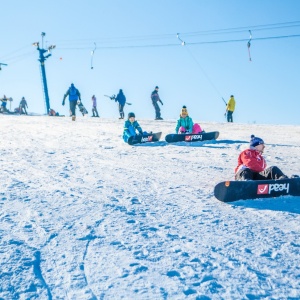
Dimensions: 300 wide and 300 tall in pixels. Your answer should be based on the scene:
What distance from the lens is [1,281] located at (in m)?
2.54

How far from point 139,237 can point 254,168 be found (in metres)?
2.63

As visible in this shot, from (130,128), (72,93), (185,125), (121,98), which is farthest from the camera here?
(121,98)

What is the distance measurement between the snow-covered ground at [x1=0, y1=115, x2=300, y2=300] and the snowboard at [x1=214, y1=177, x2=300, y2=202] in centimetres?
10

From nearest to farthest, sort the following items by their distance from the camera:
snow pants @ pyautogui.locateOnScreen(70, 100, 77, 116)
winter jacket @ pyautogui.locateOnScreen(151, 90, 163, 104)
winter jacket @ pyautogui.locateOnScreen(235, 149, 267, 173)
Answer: winter jacket @ pyautogui.locateOnScreen(235, 149, 267, 173)
snow pants @ pyautogui.locateOnScreen(70, 100, 77, 116)
winter jacket @ pyautogui.locateOnScreen(151, 90, 163, 104)

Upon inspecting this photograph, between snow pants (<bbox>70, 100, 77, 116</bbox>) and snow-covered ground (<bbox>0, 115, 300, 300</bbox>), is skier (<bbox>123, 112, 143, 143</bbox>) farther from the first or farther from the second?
snow pants (<bbox>70, 100, 77, 116</bbox>)

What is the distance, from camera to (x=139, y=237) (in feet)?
10.9

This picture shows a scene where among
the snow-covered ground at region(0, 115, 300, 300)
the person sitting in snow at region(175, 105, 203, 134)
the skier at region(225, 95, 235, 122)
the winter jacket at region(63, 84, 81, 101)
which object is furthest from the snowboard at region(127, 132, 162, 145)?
the skier at region(225, 95, 235, 122)

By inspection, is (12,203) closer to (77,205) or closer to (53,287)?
(77,205)


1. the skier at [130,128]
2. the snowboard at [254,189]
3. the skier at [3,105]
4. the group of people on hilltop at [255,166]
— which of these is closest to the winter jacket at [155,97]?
the skier at [130,128]

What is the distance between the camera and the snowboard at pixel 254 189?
4.39m

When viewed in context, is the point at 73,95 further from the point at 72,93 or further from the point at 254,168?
the point at 254,168

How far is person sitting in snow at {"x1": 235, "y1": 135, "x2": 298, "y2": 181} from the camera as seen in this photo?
497 centimetres

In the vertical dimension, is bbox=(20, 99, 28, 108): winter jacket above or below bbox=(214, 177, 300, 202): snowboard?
above

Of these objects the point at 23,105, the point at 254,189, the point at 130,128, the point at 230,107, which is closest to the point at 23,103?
the point at 23,105
